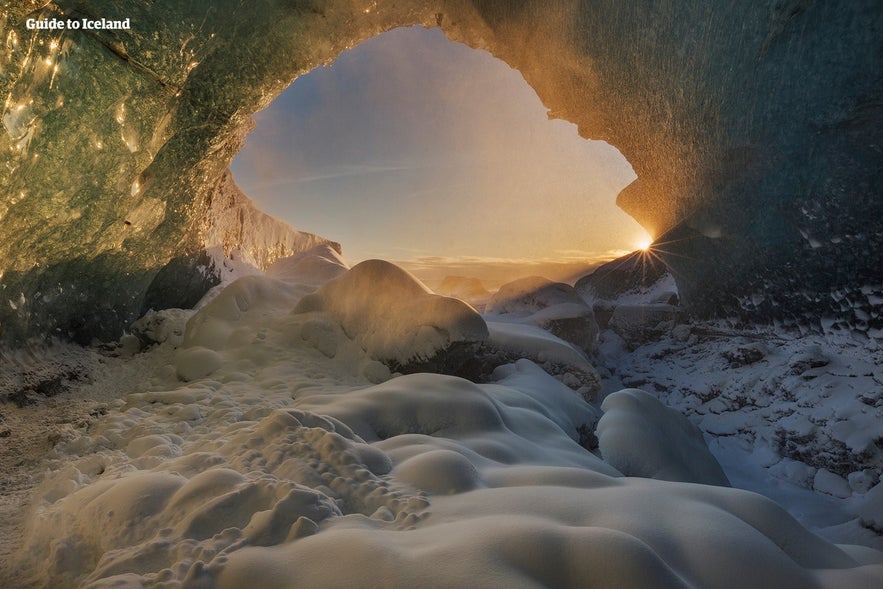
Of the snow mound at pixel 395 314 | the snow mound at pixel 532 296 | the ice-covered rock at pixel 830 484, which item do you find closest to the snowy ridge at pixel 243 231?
the snow mound at pixel 395 314

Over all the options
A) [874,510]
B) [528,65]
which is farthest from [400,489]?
[528,65]

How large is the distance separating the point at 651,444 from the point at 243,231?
7750mm

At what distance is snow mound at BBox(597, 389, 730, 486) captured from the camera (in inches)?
131

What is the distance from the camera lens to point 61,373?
13.2 ft

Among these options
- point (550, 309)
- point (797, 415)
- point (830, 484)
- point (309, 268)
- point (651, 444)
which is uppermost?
point (309, 268)

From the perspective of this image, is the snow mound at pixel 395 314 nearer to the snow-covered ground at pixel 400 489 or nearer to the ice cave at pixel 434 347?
the ice cave at pixel 434 347

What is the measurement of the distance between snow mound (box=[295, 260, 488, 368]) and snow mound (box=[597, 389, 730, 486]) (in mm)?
1744

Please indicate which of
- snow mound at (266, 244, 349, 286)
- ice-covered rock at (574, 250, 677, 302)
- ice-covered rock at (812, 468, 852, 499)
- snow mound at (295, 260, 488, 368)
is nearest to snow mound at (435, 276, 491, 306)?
ice-covered rock at (574, 250, 677, 302)

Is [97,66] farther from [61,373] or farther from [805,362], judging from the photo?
[805,362]

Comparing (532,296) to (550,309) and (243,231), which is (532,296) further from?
(243,231)

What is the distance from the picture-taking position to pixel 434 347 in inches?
197

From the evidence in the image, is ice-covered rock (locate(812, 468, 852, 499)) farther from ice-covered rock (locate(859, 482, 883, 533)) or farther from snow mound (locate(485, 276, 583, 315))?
snow mound (locate(485, 276, 583, 315))

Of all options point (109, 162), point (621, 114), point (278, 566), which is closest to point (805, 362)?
point (621, 114)

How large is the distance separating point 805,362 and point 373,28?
6151mm
